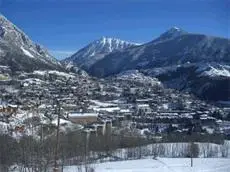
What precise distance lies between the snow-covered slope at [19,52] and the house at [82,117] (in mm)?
18332

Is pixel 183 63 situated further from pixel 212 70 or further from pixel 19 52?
pixel 19 52

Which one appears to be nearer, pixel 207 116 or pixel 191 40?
pixel 207 116

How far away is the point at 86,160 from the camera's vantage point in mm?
11469

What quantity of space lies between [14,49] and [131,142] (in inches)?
1314

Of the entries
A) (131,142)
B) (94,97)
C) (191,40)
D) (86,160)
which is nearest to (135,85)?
(94,97)

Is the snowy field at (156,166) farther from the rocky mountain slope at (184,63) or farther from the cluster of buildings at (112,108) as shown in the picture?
the rocky mountain slope at (184,63)

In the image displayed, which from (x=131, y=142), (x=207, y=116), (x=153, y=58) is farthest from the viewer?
(x=153, y=58)

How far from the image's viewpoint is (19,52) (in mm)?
45625

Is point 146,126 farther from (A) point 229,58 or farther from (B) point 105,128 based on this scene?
(A) point 229,58

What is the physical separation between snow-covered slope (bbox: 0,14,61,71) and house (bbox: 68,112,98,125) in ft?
60.1

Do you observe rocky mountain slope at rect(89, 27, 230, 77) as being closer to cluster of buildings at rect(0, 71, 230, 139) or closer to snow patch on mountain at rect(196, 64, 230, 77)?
snow patch on mountain at rect(196, 64, 230, 77)

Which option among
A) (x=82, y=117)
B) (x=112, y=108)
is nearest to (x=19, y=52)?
(x=112, y=108)

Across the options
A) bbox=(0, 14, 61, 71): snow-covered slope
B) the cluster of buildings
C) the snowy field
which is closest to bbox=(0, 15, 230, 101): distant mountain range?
bbox=(0, 14, 61, 71): snow-covered slope

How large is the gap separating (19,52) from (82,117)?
93.5 feet
